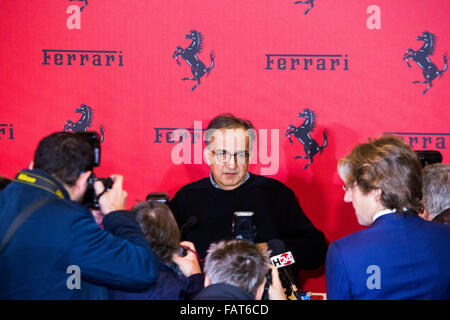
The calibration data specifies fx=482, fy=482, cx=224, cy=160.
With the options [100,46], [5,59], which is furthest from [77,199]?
[5,59]

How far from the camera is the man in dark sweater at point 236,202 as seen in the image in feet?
7.59

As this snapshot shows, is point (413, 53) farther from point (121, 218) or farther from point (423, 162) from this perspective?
point (121, 218)

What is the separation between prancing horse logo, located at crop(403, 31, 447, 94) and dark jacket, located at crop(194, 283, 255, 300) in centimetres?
183

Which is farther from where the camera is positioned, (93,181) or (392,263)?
(93,181)

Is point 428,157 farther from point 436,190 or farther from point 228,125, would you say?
point 228,125

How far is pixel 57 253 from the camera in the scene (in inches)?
51.1

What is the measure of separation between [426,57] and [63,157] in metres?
2.05

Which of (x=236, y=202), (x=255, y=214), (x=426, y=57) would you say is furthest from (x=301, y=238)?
(x=426, y=57)

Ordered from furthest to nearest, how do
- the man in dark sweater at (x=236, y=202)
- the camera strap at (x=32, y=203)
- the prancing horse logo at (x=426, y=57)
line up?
the prancing horse logo at (x=426, y=57), the man in dark sweater at (x=236, y=202), the camera strap at (x=32, y=203)

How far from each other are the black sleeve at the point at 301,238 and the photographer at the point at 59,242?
1041 millimetres

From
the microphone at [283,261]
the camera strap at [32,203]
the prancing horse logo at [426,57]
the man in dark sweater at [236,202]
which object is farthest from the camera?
the prancing horse logo at [426,57]

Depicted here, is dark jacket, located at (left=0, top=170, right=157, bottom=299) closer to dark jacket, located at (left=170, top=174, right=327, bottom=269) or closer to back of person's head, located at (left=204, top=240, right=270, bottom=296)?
back of person's head, located at (left=204, top=240, right=270, bottom=296)

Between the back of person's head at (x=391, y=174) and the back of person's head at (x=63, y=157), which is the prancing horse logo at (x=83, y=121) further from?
the back of person's head at (x=391, y=174)

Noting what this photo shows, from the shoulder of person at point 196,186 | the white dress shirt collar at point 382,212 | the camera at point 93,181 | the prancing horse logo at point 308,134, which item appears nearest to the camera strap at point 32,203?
the camera at point 93,181
